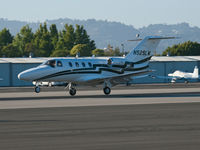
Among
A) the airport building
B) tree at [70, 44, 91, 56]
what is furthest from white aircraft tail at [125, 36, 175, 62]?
tree at [70, 44, 91, 56]

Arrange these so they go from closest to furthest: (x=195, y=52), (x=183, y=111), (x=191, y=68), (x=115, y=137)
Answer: (x=115, y=137) → (x=183, y=111) → (x=191, y=68) → (x=195, y=52)

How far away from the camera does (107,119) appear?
20703 mm

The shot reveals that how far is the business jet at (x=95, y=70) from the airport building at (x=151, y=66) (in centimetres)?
3387

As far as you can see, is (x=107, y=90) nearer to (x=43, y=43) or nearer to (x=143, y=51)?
(x=143, y=51)

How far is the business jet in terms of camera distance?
3834cm

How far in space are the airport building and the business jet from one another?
3387 centimetres

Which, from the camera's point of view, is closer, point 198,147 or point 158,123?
point 198,147

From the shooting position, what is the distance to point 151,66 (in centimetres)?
8150

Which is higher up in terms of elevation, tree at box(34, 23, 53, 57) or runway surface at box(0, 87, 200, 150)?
tree at box(34, 23, 53, 57)

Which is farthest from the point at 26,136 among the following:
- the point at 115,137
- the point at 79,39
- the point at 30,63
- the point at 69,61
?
the point at 79,39

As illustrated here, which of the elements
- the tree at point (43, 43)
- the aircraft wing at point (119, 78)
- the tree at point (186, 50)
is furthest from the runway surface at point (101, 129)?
the tree at point (43, 43)

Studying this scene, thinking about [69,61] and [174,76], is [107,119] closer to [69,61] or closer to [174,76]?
[69,61]

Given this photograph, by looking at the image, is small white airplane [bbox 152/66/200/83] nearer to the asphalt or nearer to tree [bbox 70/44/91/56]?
the asphalt

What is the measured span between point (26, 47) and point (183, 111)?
538 feet
